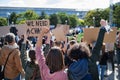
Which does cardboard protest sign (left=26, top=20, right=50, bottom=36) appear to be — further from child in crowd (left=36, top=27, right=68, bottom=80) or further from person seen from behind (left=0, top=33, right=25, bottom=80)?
child in crowd (left=36, top=27, right=68, bottom=80)

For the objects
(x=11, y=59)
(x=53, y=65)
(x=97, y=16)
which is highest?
(x=53, y=65)

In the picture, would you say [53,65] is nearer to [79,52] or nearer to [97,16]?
[79,52]

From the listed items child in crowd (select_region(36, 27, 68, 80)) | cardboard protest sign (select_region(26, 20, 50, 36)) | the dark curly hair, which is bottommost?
cardboard protest sign (select_region(26, 20, 50, 36))

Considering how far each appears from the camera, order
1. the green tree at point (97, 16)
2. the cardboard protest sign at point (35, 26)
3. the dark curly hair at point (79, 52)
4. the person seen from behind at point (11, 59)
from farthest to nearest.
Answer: the green tree at point (97, 16), the cardboard protest sign at point (35, 26), the person seen from behind at point (11, 59), the dark curly hair at point (79, 52)

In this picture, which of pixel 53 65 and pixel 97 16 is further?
pixel 97 16

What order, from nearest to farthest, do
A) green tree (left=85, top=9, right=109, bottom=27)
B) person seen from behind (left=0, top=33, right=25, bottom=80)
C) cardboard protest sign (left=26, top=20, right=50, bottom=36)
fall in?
1. person seen from behind (left=0, top=33, right=25, bottom=80)
2. cardboard protest sign (left=26, top=20, right=50, bottom=36)
3. green tree (left=85, top=9, right=109, bottom=27)

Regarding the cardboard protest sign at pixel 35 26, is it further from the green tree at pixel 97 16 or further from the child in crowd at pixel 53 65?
the green tree at pixel 97 16

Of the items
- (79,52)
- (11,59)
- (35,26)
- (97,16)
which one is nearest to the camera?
(79,52)

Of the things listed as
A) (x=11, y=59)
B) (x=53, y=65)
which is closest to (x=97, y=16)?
(x=11, y=59)

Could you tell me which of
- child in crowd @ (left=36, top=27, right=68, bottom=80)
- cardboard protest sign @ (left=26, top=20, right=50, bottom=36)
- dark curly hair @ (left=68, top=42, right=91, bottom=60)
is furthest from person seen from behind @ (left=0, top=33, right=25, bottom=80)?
dark curly hair @ (left=68, top=42, right=91, bottom=60)

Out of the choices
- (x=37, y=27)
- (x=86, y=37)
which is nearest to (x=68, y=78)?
(x=86, y=37)

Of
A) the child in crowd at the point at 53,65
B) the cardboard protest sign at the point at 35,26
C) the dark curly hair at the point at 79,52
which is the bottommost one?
the cardboard protest sign at the point at 35,26

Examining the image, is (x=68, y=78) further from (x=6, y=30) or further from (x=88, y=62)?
(x=6, y=30)

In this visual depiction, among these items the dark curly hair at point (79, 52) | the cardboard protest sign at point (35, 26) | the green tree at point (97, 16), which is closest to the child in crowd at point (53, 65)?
the dark curly hair at point (79, 52)
